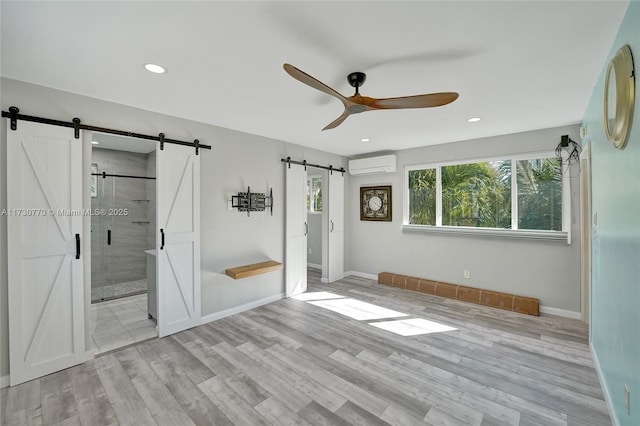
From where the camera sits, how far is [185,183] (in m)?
3.38

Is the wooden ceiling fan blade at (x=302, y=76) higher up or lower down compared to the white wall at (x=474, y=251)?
higher up

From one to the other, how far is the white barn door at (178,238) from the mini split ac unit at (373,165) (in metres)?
3.15

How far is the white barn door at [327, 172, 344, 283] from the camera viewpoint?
548cm

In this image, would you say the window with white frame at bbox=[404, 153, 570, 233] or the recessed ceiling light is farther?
A: the window with white frame at bbox=[404, 153, 570, 233]

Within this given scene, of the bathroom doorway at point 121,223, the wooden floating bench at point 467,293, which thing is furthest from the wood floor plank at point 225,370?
the wooden floating bench at point 467,293

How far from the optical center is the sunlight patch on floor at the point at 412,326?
3.30m

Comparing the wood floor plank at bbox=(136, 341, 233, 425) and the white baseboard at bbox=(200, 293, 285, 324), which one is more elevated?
the white baseboard at bbox=(200, 293, 285, 324)

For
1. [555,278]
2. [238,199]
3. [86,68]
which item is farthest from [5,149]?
[555,278]

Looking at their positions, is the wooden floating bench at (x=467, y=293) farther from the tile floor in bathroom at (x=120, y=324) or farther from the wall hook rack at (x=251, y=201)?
the tile floor in bathroom at (x=120, y=324)

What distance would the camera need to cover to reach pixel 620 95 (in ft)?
5.07

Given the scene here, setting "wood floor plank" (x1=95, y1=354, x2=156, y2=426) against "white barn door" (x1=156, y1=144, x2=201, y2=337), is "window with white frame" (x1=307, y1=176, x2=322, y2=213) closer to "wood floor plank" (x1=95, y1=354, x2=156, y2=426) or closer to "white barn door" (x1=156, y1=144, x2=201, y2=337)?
"white barn door" (x1=156, y1=144, x2=201, y2=337)

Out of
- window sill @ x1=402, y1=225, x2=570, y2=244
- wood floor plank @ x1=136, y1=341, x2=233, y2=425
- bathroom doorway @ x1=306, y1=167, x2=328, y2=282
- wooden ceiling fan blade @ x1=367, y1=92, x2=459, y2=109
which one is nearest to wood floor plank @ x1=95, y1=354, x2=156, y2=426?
wood floor plank @ x1=136, y1=341, x2=233, y2=425

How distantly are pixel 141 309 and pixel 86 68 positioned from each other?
3236 mm

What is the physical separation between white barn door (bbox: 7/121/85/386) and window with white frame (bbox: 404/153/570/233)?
479 centimetres
